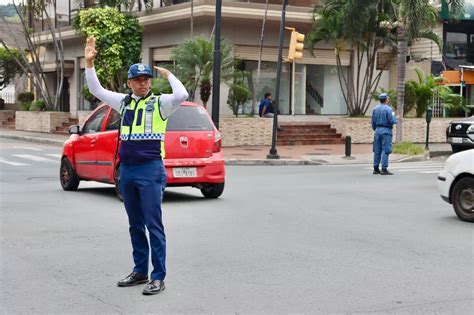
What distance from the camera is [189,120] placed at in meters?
11.7

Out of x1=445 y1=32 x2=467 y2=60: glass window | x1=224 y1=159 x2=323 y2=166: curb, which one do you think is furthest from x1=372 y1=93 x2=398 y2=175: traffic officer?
x1=445 y1=32 x2=467 y2=60: glass window

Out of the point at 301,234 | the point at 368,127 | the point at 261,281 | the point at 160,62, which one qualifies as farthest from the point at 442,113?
the point at 261,281

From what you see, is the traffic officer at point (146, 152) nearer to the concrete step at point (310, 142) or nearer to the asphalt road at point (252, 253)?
the asphalt road at point (252, 253)

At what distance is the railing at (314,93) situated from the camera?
109 ft

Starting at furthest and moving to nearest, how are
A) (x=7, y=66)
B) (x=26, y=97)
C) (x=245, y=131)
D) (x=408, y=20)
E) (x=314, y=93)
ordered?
(x=7, y=66)
(x=26, y=97)
(x=314, y=93)
(x=245, y=131)
(x=408, y=20)

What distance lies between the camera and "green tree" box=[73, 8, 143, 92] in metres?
31.9

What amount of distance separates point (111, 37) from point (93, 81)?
1051 inches

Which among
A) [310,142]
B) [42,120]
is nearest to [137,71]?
[310,142]

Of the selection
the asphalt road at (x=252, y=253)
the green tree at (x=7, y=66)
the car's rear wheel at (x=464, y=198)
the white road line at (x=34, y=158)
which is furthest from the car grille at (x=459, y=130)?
the green tree at (x=7, y=66)

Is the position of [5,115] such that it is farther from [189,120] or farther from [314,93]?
[189,120]

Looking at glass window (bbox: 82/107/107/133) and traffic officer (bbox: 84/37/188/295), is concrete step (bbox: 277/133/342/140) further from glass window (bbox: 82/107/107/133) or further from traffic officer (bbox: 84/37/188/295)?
traffic officer (bbox: 84/37/188/295)

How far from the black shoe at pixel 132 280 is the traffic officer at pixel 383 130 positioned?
11.5 meters

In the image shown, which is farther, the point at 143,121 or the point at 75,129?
the point at 75,129

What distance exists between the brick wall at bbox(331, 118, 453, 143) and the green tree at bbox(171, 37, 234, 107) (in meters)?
5.78
